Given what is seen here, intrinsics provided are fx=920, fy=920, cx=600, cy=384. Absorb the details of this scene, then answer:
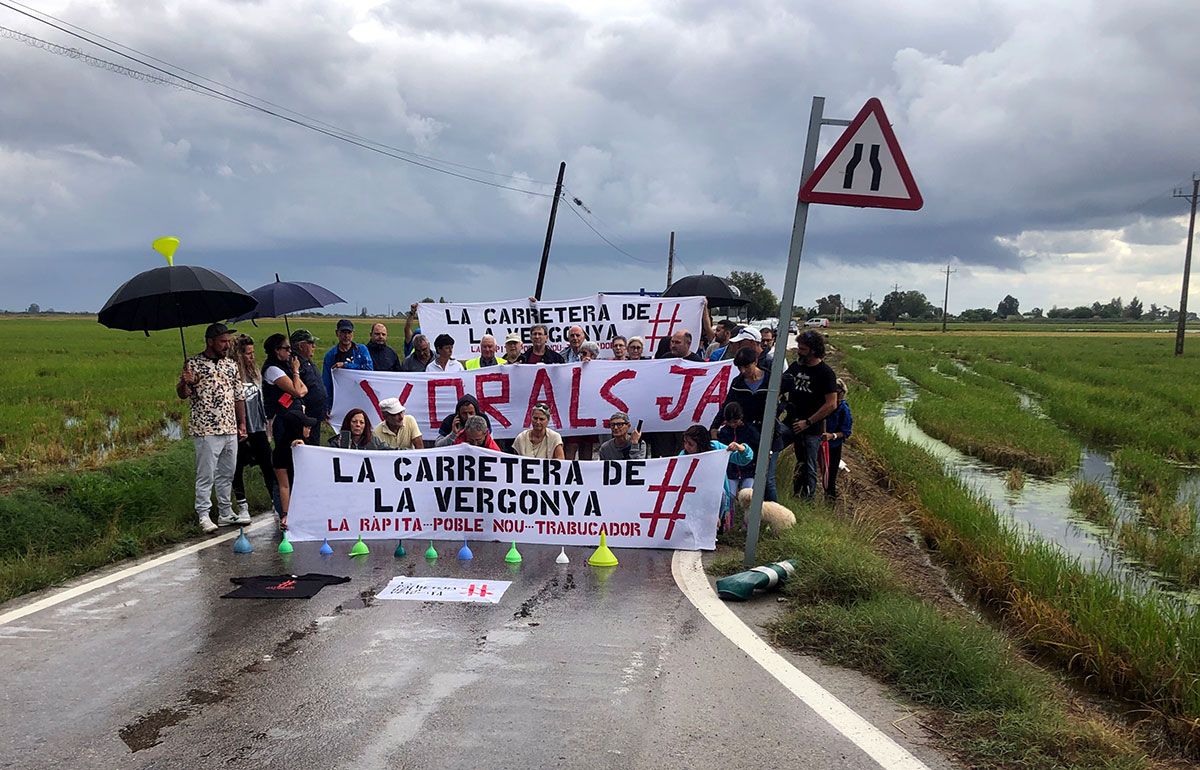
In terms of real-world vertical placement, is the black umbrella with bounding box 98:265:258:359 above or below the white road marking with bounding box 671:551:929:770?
above

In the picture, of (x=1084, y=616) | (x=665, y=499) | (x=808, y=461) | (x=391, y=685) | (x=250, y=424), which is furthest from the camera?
(x=808, y=461)

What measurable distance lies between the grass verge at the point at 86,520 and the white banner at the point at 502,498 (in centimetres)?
147

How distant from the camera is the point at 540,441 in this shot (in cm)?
933

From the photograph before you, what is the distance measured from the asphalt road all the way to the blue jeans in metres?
3.13

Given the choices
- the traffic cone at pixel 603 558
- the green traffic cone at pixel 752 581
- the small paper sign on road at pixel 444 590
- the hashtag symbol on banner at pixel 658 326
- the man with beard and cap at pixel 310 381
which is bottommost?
the small paper sign on road at pixel 444 590

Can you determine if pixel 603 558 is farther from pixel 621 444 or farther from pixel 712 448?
pixel 712 448

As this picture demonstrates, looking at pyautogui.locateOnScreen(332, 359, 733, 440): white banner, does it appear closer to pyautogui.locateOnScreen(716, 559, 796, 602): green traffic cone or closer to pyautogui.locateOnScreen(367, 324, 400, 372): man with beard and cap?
pyautogui.locateOnScreen(367, 324, 400, 372): man with beard and cap

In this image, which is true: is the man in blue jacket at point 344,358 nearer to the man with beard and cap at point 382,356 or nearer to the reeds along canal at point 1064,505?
the man with beard and cap at point 382,356

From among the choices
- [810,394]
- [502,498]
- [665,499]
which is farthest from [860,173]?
[502,498]

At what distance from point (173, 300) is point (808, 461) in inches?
266

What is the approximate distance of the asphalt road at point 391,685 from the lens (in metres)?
4.06

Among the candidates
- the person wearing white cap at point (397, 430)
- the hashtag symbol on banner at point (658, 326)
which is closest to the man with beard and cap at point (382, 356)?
the person wearing white cap at point (397, 430)

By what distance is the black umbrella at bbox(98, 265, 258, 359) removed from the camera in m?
8.72

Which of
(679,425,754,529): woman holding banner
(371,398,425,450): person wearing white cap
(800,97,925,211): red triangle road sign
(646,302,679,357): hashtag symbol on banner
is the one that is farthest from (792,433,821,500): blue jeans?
(646,302,679,357): hashtag symbol on banner
